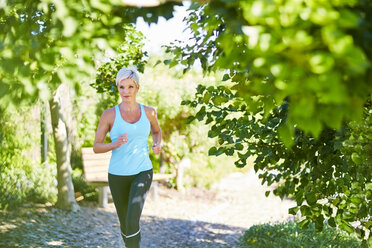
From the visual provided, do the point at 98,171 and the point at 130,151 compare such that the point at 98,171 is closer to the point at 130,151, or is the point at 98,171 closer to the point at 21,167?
the point at 21,167

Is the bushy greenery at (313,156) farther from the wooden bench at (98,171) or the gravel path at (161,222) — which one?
the wooden bench at (98,171)

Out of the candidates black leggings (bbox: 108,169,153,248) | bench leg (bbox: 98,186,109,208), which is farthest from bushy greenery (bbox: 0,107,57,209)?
black leggings (bbox: 108,169,153,248)

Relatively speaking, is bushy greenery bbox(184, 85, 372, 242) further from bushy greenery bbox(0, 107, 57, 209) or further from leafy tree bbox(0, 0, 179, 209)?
bushy greenery bbox(0, 107, 57, 209)

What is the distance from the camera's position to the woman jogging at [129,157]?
3.87 m

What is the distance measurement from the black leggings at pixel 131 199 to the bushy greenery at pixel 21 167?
313cm

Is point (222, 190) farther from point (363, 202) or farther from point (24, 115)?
point (363, 202)

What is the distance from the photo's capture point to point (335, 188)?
3.48m

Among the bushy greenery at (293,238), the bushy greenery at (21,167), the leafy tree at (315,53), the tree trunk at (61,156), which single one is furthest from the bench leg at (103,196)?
the leafy tree at (315,53)

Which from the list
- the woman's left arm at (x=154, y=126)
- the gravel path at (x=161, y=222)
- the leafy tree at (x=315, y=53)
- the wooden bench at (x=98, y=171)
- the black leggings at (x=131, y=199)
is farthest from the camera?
the wooden bench at (x=98, y=171)

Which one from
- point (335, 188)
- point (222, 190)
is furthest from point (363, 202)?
point (222, 190)

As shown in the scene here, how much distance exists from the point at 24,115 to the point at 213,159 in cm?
462

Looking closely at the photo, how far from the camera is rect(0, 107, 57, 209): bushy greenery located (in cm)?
720

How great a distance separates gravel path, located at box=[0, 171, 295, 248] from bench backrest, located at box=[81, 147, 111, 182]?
534 millimetres

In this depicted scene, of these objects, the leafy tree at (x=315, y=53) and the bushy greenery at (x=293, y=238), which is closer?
the leafy tree at (x=315, y=53)
